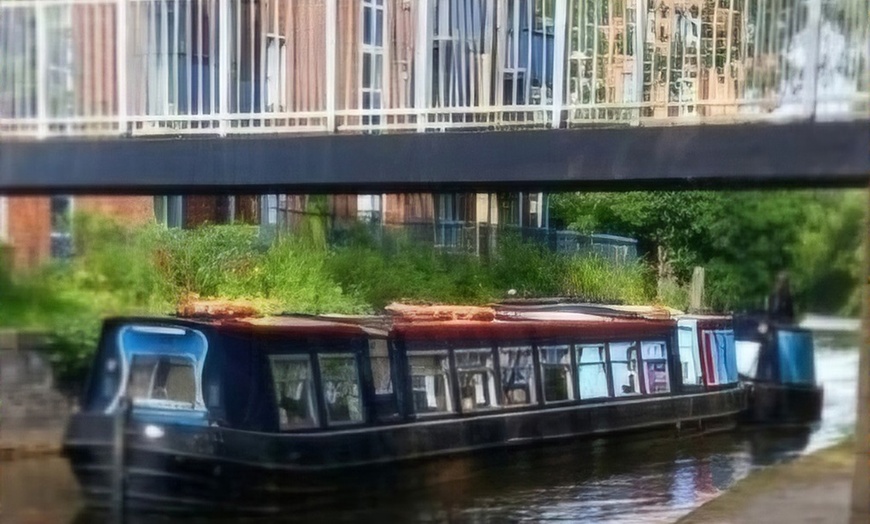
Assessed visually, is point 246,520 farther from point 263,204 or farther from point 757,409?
point 757,409

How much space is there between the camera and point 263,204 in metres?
5.47

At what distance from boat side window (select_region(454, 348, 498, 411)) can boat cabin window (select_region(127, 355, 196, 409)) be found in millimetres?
1380

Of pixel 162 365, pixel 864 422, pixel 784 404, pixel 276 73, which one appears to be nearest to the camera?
pixel 864 422

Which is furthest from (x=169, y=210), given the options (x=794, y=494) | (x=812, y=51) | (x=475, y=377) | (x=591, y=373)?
(x=794, y=494)

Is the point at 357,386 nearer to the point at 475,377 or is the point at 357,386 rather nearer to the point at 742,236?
the point at 475,377

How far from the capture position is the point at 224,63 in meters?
5.48

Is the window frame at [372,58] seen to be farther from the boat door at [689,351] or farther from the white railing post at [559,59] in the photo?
the boat door at [689,351]

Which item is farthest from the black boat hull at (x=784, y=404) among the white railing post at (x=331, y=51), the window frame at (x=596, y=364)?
the white railing post at (x=331, y=51)

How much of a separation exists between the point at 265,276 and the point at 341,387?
2.28 ft

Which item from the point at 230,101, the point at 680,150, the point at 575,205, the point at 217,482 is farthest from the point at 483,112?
the point at 217,482

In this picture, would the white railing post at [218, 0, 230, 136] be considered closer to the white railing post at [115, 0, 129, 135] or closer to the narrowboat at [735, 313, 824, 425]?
the white railing post at [115, 0, 129, 135]

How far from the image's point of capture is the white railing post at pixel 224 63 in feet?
18.0

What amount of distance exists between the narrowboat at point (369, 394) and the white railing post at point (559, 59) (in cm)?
99

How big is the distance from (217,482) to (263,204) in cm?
142
